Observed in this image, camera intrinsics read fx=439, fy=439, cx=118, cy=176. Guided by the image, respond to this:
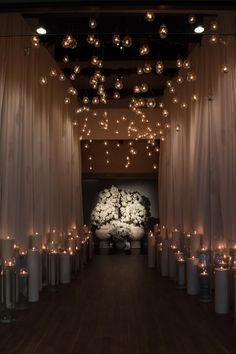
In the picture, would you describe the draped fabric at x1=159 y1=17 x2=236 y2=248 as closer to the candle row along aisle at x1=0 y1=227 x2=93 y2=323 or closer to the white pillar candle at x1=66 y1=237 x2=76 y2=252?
the white pillar candle at x1=66 y1=237 x2=76 y2=252

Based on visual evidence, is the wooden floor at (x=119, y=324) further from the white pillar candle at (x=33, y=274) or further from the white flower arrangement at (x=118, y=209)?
the white flower arrangement at (x=118, y=209)

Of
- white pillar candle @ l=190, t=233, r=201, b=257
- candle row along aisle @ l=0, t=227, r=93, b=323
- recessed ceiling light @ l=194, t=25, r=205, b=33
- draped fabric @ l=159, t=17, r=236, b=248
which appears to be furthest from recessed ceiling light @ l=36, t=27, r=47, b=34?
white pillar candle @ l=190, t=233, r=201, b=257

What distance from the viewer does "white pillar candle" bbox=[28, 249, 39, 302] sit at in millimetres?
4941

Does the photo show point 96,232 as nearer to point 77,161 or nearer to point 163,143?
point 77,161

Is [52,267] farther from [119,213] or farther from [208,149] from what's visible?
[119,213]

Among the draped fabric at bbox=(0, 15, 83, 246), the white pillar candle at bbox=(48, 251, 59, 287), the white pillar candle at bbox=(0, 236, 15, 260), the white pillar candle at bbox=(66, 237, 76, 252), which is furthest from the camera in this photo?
the white pillar candle at bbox=(66, 237, 76, 252)

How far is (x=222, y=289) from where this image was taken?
4340 millimetres

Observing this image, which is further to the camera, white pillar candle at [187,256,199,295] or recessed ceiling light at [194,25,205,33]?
white pillar candle at [187,256,199,295]

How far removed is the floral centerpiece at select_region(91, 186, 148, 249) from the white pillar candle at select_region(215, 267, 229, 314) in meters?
5.27

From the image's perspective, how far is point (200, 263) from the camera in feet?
17.1

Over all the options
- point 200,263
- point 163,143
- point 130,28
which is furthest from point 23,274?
point 163,143

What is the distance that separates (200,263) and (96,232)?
16.2 ft

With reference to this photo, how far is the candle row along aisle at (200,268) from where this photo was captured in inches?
172

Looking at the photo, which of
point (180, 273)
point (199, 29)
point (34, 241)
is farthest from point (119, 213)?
point (199, 29)
